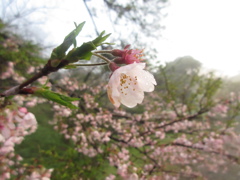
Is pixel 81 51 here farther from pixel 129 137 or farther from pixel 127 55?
pixel 129 137

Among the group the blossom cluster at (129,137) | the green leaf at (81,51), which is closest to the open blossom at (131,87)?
the green leaf at (81,51)

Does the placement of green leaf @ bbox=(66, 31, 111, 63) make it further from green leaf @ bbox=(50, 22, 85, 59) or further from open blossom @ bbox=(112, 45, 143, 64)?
open blossom @ bbox=(112, 45, 143, 64)

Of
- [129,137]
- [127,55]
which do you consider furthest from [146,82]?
[129,137]

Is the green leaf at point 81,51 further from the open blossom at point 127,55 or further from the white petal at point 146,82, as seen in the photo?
the white petal at point 146,82

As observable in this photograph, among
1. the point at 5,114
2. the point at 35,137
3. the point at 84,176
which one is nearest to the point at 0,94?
the point at 5,114

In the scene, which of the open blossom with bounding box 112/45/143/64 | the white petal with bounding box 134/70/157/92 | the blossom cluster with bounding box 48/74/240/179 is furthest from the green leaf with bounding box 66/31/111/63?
the blossom cluster with bounding box 48/74/240/179

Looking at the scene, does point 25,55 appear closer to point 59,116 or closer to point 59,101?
point 59,116

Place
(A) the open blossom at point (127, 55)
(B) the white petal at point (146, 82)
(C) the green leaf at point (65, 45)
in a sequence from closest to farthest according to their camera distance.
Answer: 1. (C) the green leaf at point (65, 45)
2. (A) the open blossom at point (127, 55)
3. (B) the white petal at point (146, 82)

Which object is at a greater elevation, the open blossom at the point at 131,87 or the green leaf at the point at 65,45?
the open blossom at the point at 131,87

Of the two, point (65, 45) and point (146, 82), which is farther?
point (146, 82)
